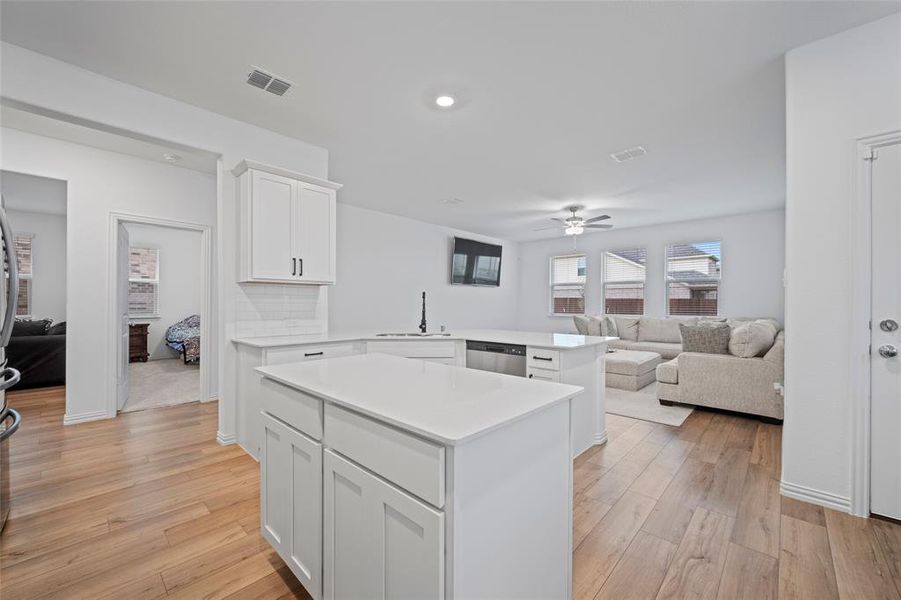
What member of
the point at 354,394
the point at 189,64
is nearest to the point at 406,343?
the point at 354,394

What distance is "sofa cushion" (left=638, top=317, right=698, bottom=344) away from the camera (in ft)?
21.4

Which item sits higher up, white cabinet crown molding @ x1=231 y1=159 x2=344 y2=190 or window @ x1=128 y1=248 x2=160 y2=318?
white cabinet crown molding @ x1=231 y1=159 x2=344 y2=190

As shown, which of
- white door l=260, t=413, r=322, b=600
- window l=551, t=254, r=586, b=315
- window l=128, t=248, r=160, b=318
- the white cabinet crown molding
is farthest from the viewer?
window l=551, t=254, r=586, b=315

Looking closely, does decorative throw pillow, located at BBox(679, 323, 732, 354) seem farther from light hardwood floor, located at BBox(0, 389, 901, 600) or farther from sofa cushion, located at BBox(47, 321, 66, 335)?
sofa cushion, located at BBox(47, 321, 66, 335)

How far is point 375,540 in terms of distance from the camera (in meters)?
1.11

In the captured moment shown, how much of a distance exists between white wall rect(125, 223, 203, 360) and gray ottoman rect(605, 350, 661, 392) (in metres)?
7.68

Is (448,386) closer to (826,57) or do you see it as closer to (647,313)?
(826,57)

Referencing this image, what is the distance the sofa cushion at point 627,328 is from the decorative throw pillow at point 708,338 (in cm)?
281

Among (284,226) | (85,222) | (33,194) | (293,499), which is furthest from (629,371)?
(33,194)

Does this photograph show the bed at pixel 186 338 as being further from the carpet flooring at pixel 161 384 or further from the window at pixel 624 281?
the window at pixel 624 281

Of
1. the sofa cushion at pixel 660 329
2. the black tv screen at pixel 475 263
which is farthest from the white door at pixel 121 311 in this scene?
the sofa cushion at pixel 660 329

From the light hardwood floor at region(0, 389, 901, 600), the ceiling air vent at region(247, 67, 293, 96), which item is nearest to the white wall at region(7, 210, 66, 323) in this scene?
the light hardwood floor at region(0, 389, 901, 600)

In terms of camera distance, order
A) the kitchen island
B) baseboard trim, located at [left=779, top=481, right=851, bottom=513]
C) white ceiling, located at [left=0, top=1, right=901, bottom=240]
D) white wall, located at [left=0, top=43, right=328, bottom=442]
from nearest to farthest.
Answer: white ceiling, located at [left=0, top=1, right=901, bottom=240]
baseboard trim, located at [left=779, top=481, right=851, bottom=513]
white wall, located at [left=0, top=43, right=328, bottom=442]
the kitchen island

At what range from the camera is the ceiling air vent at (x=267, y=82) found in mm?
2440
